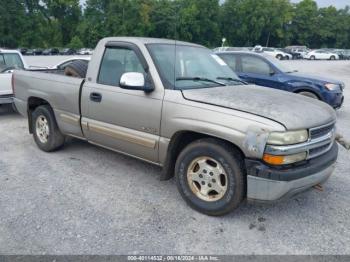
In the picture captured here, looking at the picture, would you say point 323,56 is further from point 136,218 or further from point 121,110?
point 136,218

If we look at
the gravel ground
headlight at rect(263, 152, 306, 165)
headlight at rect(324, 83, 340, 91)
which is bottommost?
the gravel ground

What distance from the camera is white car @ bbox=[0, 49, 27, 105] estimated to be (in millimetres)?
7848

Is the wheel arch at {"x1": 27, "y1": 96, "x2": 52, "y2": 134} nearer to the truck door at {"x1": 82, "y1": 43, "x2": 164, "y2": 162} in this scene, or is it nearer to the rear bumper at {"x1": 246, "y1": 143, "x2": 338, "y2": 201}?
the truck door at {"x1": 82, "y1": 43, "x2": 164, "y2": 162}

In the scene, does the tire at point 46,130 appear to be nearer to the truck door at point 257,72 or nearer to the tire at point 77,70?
the tire at point 77,70

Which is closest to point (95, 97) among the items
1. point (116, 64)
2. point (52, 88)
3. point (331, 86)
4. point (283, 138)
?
point (116, 64)

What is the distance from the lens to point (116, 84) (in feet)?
14.0

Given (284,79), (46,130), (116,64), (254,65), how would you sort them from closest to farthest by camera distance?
(116,64)
(46,130)
(284,79)
(254,65)

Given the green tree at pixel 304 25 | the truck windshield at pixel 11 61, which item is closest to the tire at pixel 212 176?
the truck windshield at pixel 11 61

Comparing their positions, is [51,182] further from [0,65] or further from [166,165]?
[0,65]

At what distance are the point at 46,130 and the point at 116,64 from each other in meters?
1.86

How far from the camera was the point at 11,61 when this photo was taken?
345 inches

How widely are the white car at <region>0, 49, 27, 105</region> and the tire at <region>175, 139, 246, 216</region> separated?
5.83 m

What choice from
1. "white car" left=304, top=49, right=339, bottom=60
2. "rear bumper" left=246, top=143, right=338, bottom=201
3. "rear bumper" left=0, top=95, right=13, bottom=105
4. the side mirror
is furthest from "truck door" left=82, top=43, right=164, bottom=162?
"white car" left=304, top=49, right=339, bottom=60

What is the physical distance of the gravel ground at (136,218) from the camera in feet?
10.1
